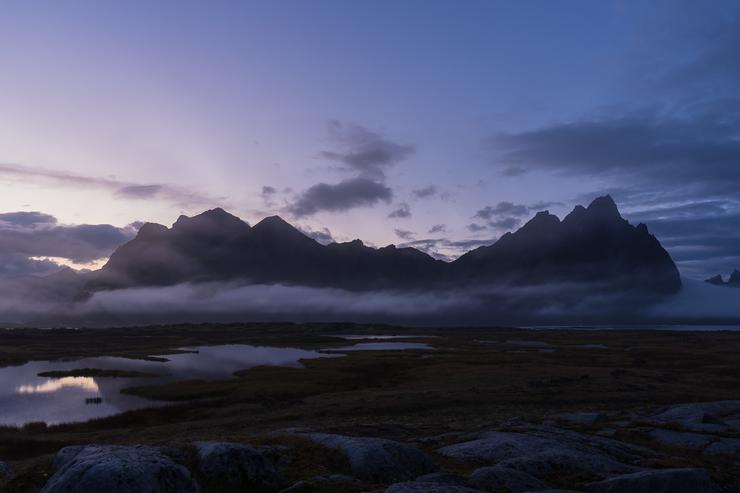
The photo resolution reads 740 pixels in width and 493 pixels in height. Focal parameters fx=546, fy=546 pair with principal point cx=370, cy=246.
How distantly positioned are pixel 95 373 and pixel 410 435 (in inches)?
2720

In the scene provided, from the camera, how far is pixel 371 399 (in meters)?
51.4

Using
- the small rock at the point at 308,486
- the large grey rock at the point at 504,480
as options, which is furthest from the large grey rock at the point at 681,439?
the small rock at the point at 308,486

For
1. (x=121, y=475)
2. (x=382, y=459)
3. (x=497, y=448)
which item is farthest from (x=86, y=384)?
(x=121, y=475)

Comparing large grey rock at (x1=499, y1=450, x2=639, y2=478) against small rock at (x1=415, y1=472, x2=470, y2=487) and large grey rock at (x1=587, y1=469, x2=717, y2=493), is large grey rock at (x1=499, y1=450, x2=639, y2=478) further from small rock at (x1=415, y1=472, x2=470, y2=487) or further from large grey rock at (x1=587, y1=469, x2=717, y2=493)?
small rock at (x1=415, y1=472, x2=470, y2=487)

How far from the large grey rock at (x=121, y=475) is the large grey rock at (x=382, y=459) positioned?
22.6 ft

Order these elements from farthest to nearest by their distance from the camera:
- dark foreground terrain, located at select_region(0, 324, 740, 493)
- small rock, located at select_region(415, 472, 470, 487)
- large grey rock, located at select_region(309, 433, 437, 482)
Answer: large grey rock, located at select_region(309, 433, 437, 482) < dark foreground terrain, located at select_region(0, 324, 740, 493) < small rock, located at select_region(415, 472, 470, 487)

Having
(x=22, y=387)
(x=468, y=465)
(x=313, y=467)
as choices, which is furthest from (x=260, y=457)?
(x=22, y=387)

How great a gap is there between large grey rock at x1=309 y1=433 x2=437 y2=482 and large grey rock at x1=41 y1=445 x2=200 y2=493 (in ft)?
22.6

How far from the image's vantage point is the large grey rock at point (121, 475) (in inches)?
530

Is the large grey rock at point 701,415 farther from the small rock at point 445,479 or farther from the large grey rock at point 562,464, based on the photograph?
the small rock at point 445,479

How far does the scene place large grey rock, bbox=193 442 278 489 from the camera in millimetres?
17594

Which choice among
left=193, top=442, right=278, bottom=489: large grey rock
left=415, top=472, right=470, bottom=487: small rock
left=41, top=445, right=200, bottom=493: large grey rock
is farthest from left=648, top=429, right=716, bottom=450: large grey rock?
left=41, top=445, right=200, bottom=493: large grey rock

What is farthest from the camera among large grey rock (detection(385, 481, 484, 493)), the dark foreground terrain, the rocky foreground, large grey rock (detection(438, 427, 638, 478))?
large grey rock (detection(438, 427, 638, 478))

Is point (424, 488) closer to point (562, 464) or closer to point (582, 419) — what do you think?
point (562, 464)
